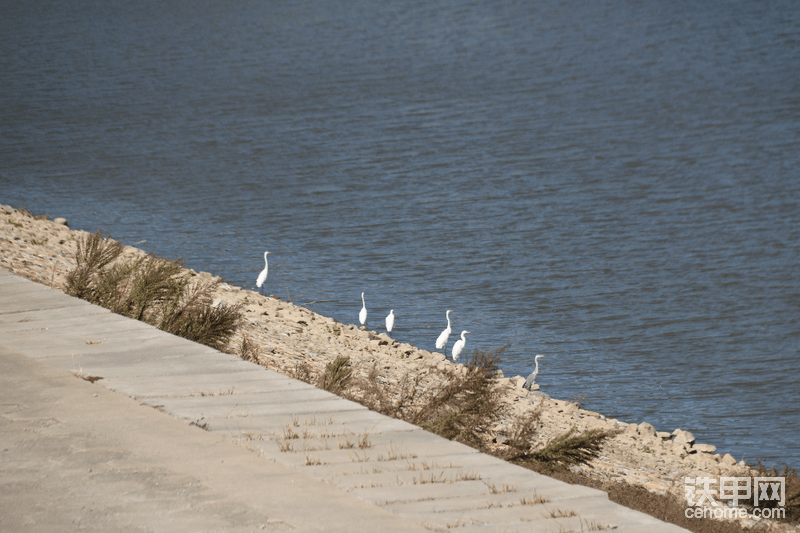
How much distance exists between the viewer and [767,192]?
20531 millimetres

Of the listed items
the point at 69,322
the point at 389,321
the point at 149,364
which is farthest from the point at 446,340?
the point at 149,364

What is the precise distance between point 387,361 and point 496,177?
1128 centimetres

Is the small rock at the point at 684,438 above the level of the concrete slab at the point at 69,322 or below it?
above

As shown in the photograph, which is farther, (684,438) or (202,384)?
(684,438)

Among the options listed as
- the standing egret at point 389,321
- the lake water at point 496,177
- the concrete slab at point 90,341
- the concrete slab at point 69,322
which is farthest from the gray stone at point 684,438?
the concrete slab at point 69,322

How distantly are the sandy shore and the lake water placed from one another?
779 mm

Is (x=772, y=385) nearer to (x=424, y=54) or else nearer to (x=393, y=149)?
(x=393, y=149)

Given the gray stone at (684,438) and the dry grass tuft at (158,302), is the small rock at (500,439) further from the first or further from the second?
the dry grass tuft at (158,302)

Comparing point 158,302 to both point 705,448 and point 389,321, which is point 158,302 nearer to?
point 389,321

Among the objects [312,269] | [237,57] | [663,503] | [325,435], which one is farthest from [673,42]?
[325,435]

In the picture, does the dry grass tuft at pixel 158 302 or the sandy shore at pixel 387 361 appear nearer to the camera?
the dry grass tuft at pixel 158 302

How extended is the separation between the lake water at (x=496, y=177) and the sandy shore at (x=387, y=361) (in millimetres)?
779

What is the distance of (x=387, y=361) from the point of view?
11.6 meters

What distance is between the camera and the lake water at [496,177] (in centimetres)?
1360
